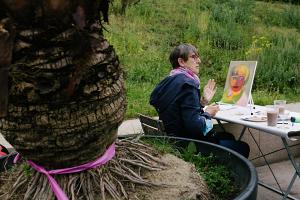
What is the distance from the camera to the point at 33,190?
7.28ft

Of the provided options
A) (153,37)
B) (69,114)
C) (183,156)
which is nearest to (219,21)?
(153,37)

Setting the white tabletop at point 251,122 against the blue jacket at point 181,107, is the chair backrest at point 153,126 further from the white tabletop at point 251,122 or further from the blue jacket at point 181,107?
the white tabletop at point 251,122

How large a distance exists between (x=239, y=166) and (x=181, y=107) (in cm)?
139

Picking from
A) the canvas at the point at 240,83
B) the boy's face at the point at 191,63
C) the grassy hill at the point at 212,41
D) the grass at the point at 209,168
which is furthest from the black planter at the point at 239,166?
the grassy hill at the point at 212,41

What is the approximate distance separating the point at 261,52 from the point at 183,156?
783 cm

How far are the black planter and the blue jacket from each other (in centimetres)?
86

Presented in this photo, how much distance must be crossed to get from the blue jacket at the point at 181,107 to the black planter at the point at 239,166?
2.81ft

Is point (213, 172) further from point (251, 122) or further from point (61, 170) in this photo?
point (251, 122)

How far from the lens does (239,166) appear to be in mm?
2471

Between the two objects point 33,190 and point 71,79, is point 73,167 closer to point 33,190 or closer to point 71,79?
point 33,190

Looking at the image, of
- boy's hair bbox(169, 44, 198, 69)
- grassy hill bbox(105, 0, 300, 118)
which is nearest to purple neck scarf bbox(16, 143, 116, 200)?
boy's hair bbox(169, 44, 198, 69)

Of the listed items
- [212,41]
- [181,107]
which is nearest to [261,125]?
[181,107]

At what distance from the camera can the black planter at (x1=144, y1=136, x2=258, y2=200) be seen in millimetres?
2072

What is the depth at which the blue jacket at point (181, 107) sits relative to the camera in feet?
12.3
